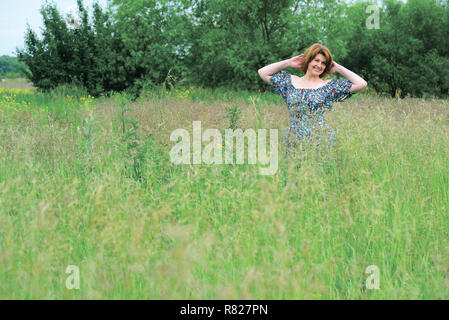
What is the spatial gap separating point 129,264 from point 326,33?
14.7 meters

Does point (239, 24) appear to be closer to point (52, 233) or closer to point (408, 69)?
point (408, 69)

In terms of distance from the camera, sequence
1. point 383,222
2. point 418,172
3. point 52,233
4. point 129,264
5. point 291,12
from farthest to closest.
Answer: point 291,12, point 418,172, point 383,222, point 52,233, point 129,264

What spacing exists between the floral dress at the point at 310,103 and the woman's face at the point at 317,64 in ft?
0.54

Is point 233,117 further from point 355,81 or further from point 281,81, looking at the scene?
point 355,81

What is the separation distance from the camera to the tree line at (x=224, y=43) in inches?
517

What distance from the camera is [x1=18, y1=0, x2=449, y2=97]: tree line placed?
13.1 m

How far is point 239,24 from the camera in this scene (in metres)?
15.4

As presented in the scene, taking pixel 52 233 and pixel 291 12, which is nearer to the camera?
pixel 52 233
